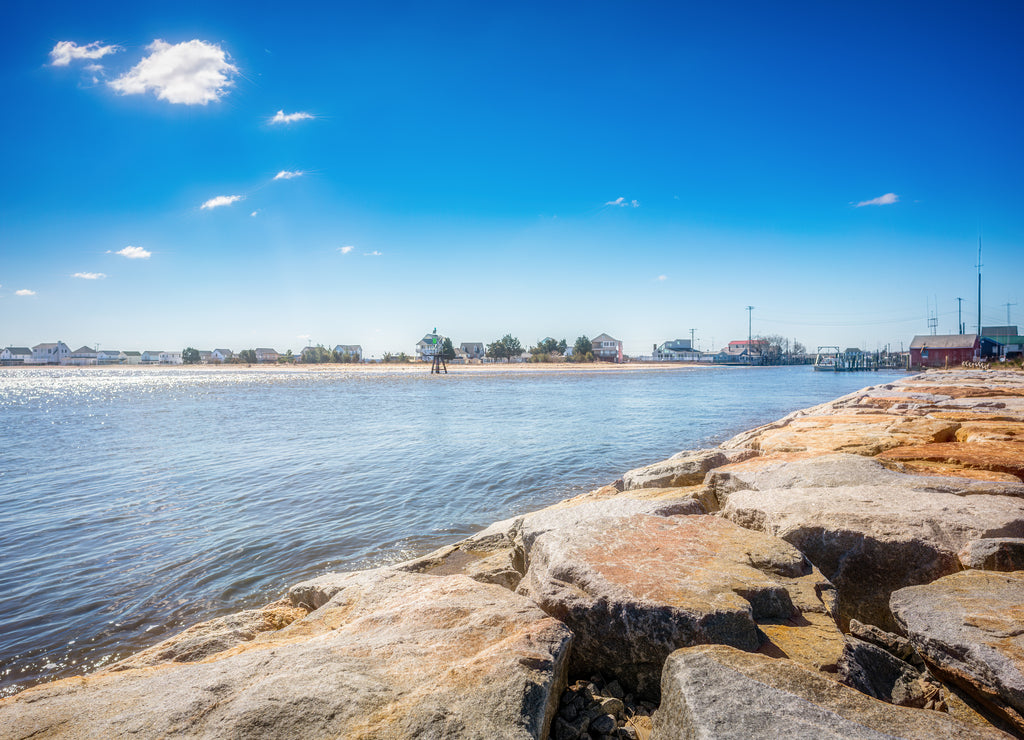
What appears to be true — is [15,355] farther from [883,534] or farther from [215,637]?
[883,534]

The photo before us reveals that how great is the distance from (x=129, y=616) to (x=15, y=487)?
7198 millimetres

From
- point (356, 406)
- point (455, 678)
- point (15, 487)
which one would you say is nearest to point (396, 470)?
point (15, 487)

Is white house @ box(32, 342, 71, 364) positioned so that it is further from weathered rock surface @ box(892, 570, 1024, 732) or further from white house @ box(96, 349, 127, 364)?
weathered rock surface @ box(892, 570, 1024, 732)

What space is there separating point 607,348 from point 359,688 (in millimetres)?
133370

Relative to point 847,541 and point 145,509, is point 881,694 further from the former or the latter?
point 145,509

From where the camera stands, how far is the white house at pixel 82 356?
144538mm

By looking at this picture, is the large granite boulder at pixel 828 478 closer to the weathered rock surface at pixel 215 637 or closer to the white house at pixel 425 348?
the weathered rock surface at pixel 215 637

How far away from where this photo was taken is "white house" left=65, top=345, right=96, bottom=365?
145 m

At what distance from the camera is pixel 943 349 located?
2520 inches

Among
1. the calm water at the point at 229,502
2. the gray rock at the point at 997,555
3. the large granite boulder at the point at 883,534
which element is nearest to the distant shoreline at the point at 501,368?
the calm water at the point at 229,502

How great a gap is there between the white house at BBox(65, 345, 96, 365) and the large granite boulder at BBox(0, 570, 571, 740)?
189 meters

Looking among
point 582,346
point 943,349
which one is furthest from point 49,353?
point 943,349

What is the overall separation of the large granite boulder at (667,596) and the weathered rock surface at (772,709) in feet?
1.22

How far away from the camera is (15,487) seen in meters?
8.96
